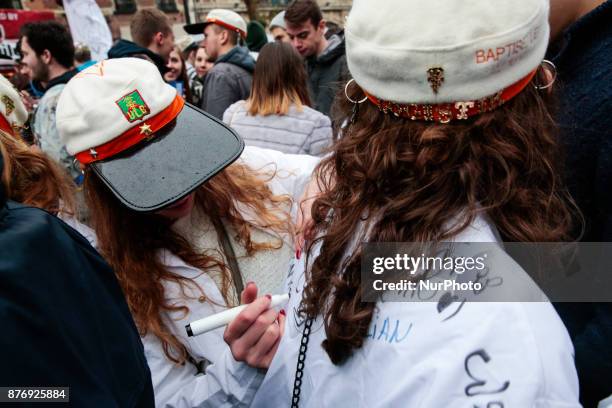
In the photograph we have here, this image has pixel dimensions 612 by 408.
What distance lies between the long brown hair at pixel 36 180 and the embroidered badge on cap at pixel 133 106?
0.49 meters

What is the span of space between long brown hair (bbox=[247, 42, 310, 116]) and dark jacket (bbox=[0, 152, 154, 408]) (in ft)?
7.44

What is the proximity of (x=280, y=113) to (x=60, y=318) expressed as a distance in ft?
7.90

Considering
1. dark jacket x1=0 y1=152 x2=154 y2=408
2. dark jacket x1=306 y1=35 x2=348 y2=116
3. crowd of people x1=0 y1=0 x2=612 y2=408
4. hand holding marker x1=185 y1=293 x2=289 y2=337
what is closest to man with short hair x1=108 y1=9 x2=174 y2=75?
dark jacket x1=306 y1=35 x2=348 y2=116

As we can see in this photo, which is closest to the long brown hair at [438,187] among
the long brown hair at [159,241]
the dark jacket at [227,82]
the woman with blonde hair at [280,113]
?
the long brown hair at [159,241]

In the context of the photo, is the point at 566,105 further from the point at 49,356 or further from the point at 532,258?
the point at 49,356

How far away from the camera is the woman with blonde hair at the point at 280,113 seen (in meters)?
2.94

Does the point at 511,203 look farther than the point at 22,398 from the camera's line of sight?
Yes

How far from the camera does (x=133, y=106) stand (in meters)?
1.23

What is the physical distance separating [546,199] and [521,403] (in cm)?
39

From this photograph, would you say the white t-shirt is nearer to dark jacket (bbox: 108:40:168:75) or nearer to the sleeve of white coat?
the sleeve of white coat

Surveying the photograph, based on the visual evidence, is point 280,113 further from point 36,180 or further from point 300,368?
point 300,368

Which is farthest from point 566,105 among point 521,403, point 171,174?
point 171,174

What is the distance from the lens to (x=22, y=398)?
60 cm

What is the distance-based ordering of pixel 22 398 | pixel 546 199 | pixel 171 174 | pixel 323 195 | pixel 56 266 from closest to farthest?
pixel 22 398 → pixel 56 266 → pixel 546 199 → pixel 323 195 → pixel 171 174
